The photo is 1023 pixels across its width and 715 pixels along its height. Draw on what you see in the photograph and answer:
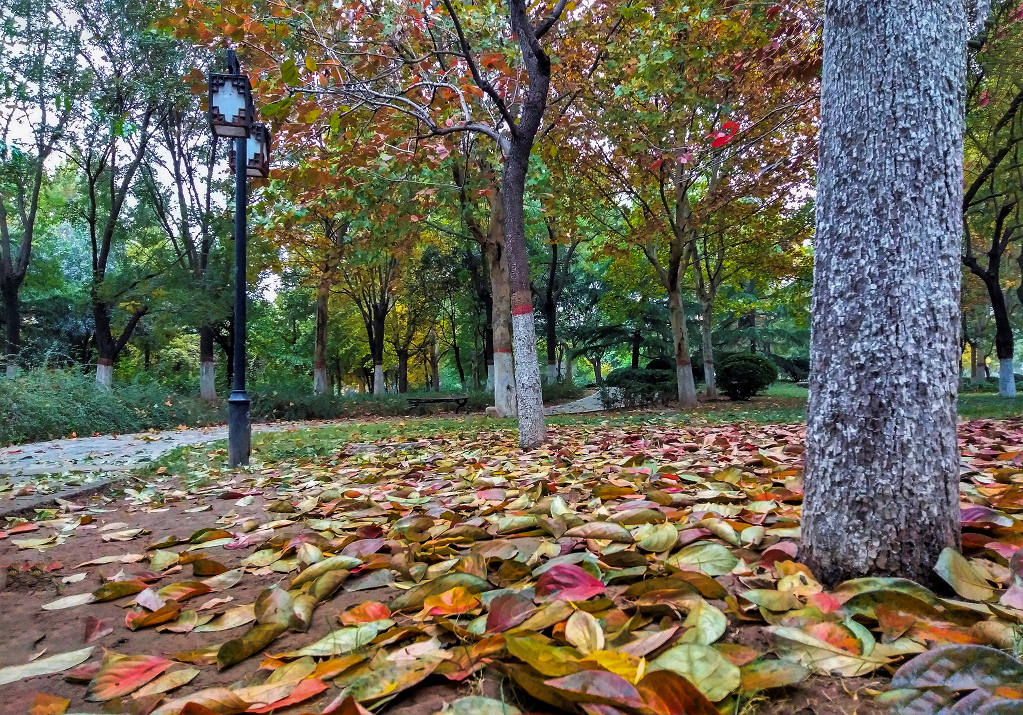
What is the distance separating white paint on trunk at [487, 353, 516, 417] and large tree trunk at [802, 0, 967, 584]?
9.01 metres

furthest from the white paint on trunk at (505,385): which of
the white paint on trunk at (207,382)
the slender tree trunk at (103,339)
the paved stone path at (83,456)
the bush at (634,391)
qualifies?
the slender tree trunk at (103,339)

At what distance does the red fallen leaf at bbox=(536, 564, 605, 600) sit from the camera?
4.36ft

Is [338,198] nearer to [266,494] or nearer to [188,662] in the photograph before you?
[266,494]

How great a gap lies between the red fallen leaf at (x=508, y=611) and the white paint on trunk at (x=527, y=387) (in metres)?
3.98

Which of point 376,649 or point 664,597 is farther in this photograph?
point 664,597

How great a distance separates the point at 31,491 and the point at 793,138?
1199 centimetres

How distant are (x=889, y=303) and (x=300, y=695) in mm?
1542

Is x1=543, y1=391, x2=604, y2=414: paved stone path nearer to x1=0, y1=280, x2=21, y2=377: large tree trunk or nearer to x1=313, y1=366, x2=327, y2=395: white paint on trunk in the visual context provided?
x1=313, y1=366, x2=327, y2=395: white paint on trunk

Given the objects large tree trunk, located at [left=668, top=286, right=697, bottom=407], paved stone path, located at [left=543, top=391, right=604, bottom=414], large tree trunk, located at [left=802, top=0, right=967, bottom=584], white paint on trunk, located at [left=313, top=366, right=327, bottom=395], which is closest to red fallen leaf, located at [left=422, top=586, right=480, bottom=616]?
large tree trunk, located at [left=802, top=0, right=967, bottom=584]

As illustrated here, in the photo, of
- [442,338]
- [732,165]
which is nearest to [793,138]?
[732,165]

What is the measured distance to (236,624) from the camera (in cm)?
148

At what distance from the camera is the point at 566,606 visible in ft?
4.09

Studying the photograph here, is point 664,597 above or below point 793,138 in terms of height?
below

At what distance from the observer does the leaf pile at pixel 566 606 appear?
0.94 m
